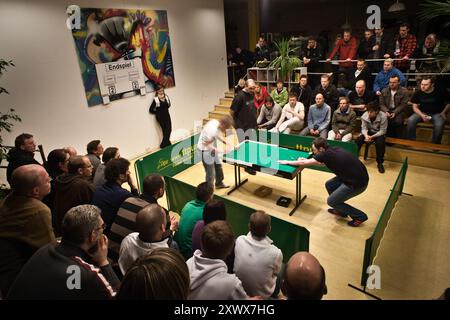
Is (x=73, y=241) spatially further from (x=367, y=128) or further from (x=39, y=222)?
(x=367, y=128)

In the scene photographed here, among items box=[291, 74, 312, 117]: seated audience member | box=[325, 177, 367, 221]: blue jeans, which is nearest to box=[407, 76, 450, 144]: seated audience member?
box=[291, 74, 312, 117]: seated audience member

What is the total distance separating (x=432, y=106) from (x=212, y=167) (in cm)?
424

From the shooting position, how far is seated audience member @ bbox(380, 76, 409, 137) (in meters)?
5.75

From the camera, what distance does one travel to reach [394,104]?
232 inches

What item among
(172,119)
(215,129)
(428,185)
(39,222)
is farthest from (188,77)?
(39,222)

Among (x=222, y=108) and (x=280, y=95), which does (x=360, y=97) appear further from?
(x=222, y=108)

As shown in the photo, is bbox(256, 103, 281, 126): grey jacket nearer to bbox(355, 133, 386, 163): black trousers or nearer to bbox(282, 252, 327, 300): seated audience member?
bbox(355, 133, 386, 163): black trousers

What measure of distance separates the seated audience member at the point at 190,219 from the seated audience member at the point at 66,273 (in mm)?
1171

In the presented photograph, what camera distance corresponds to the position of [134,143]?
7289mm

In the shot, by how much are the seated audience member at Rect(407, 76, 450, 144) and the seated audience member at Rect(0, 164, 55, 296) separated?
6166 millimetres

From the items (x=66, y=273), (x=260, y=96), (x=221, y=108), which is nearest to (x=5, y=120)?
(x=66, y=273)

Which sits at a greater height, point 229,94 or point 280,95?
point 280,95

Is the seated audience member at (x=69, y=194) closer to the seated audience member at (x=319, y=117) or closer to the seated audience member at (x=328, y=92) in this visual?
the seated audience member at (x=319, y=117)

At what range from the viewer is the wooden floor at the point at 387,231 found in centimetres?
320
